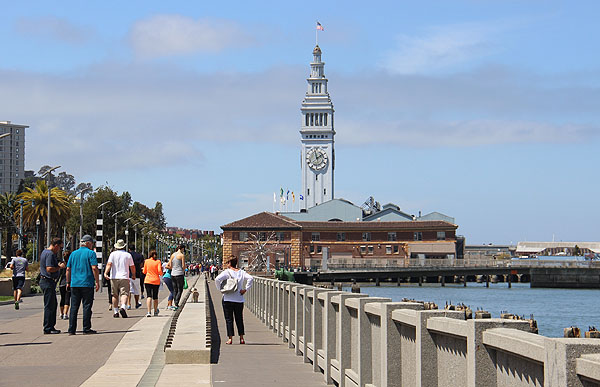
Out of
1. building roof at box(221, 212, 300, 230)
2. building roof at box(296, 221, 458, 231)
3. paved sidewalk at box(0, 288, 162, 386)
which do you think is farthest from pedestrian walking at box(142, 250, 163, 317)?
building roof at box(221, 212, 300, 230)

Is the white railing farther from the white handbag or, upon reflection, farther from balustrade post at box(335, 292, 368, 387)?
balustrade post at box(335, 292, 368, 387)

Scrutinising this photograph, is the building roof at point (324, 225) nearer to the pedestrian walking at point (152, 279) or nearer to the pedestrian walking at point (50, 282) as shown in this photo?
the pedestrian walking at point (152, 279)

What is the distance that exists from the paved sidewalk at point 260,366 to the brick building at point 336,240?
118 metres

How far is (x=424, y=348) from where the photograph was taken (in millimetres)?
7227

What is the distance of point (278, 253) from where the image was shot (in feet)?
470

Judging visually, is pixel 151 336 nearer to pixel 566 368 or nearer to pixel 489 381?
pixel 489 381

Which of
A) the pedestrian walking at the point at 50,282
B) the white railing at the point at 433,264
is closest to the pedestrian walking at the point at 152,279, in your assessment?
the pedestrian walking at the point at 50,282

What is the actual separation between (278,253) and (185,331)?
127 m

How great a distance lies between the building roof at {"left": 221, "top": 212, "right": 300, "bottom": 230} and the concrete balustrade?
128 m

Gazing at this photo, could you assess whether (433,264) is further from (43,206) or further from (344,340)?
(344,340)

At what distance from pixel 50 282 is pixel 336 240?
125 m

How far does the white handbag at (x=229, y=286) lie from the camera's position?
17.7 metres

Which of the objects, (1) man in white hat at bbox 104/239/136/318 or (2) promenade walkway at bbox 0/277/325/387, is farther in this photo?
(1) man in white hat at bbox 104/239/136/318

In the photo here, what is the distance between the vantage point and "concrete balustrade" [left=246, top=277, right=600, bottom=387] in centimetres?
456
